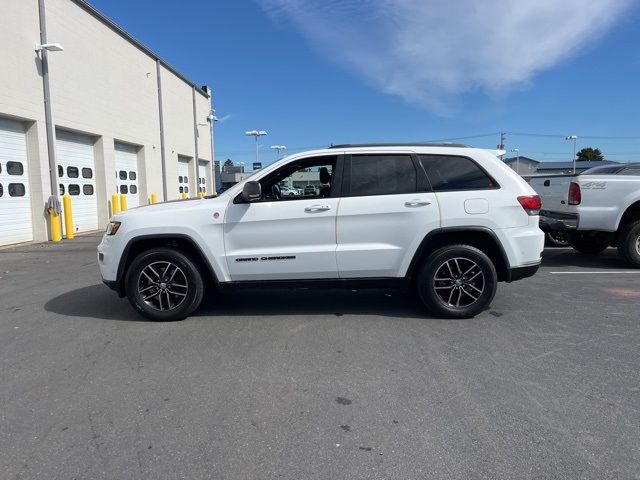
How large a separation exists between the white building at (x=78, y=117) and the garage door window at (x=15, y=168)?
0.09 feet

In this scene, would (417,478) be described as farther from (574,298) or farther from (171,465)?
(574,298)

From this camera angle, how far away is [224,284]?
514cm

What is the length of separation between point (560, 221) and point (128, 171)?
17011 mm

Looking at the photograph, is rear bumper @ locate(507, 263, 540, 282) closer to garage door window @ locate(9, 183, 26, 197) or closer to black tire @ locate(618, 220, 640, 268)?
black tire @ locate(618, 220, 640, 268)

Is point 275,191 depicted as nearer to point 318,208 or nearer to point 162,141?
point 318,208

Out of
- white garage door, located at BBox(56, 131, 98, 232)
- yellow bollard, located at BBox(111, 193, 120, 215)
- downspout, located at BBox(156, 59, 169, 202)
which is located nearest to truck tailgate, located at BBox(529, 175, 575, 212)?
white garage door, located at BBox(56, 131, 98, 232)

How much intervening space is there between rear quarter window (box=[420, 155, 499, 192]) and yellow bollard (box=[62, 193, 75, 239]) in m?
12.5

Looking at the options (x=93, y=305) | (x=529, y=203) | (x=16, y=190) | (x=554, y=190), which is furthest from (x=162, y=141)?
(x=529, y=203)

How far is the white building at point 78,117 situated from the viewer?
12.7 metres

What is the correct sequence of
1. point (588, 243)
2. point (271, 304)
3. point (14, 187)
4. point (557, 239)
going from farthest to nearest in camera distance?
1. point (14, 187)
2. point (557, 239)
3. point (588, 243)
4. point (271, 304)

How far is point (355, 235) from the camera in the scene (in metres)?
5.04

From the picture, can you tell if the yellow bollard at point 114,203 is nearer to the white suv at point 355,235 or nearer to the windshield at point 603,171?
the white suv at point 355,235

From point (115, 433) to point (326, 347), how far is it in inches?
76.5

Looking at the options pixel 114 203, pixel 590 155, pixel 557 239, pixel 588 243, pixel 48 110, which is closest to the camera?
pixel 588 243
